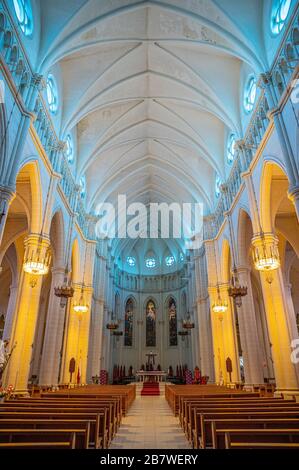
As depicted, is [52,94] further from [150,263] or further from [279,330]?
[150,263]

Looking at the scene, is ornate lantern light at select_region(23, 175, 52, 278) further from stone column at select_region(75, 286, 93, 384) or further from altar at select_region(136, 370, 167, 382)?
altar at select_region(136, 370, 167, 382)

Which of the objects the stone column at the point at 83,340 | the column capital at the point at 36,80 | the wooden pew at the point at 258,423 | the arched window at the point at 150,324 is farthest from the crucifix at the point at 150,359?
the wooden pew at the point at 258,423

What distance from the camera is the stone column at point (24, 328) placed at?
1223 cm

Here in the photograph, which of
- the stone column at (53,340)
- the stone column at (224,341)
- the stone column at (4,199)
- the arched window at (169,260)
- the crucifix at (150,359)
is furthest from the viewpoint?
the arched window at (169,260)

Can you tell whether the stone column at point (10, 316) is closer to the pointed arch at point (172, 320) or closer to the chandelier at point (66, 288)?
the chandelier at point (66, 288)

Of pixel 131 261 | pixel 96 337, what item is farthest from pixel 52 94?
pixel 131 261

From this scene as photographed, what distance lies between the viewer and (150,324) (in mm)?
43562

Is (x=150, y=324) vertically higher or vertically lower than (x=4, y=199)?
higher

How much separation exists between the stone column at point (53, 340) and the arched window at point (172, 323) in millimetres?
26787

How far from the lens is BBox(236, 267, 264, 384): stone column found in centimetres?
1591

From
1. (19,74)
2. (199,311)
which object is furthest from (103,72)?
(199,311)
